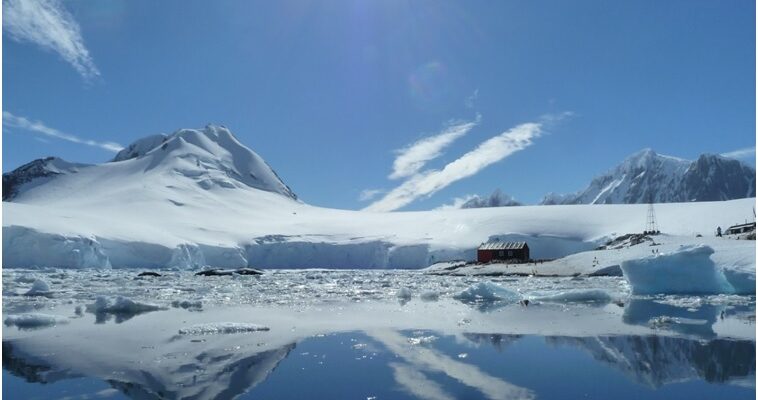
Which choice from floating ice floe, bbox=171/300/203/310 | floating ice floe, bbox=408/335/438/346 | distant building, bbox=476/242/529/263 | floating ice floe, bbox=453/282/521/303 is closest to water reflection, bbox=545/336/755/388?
floating ice floe, bbox=408/335/438/346

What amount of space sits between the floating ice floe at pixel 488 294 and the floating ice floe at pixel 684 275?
13.7ft

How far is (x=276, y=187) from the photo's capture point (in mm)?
114625

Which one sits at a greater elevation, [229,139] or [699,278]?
[229,139]

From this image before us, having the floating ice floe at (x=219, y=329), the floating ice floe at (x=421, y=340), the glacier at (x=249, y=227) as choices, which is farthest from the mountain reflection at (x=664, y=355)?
the glacier at (x=249, y=227)

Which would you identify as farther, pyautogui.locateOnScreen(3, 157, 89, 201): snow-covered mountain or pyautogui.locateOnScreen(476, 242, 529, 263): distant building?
pyautogui.locateOnScreen(3, 157, 89, 201): snow-covered mountain

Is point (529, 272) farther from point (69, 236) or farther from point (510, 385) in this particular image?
point (69, 236)

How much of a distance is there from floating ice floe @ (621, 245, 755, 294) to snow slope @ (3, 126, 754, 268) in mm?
41823

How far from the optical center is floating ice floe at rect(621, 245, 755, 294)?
16375 millimetres

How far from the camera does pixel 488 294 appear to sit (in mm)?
15586

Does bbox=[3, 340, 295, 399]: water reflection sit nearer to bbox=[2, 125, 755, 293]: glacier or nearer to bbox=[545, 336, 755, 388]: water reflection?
bbox=[545, 336, 755, 388]: water reflection

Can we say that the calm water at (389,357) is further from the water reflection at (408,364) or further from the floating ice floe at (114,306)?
the floating ice floe at (114,306)

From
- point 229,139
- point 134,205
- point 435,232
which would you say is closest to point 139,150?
point 229,139

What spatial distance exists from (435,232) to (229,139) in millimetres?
67035

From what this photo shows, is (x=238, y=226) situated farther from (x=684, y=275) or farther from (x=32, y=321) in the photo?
(x=32, y=321)
